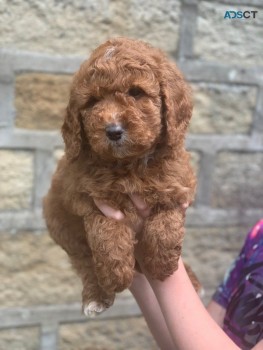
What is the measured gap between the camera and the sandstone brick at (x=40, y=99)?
3.15 metres

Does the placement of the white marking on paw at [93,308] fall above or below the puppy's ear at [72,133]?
below

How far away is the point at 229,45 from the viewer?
3.50m

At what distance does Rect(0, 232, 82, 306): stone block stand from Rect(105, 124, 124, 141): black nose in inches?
65.7

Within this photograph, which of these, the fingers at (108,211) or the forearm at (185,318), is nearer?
the fingers at (108,211)

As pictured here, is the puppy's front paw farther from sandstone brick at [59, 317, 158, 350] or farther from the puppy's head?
sandstone brick at [59, 317, 158, 350]

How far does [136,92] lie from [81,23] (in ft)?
4.63

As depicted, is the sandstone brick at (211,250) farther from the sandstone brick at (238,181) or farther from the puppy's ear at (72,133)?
the puppy's ear at (72,133)

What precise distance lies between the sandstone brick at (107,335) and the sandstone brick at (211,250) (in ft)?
1.89

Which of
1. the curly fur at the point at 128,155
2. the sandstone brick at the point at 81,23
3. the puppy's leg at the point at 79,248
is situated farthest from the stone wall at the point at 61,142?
the curly fur at the point at 128,155

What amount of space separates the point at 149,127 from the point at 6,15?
5.10 ft

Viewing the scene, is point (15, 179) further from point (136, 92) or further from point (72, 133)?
point (136, 92)

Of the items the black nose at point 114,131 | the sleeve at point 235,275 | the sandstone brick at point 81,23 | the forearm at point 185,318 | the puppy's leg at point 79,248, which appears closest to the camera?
the black nose at point 114,131

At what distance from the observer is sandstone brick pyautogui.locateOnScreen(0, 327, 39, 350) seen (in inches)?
137

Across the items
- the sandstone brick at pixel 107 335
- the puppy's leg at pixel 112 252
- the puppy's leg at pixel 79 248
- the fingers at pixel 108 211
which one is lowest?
the sandstone brick at pixel 107 335
